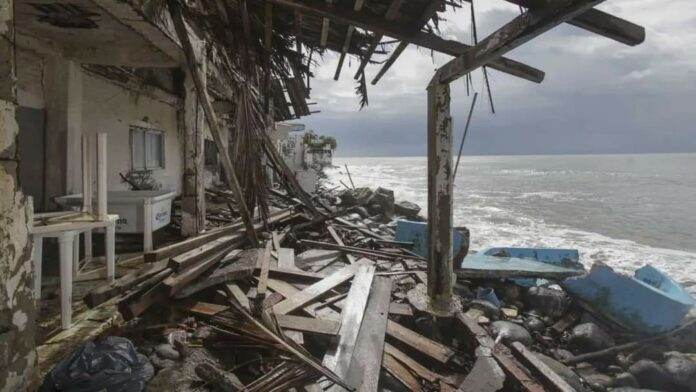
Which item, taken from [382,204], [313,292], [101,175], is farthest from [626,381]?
[382,204]

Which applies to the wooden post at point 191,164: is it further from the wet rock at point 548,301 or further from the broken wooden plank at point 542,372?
the wet rock at point 548,301

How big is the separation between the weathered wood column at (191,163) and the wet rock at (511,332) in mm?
4558

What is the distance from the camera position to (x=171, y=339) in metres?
3.03

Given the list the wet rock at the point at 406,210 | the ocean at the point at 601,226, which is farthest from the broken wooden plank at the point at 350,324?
the wet rock at the point at 406,210

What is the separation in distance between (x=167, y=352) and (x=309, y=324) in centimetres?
114

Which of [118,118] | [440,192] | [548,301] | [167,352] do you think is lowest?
[548,301]

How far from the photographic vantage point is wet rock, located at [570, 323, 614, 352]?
4812mm

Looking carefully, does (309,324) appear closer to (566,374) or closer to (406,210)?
(566,374)

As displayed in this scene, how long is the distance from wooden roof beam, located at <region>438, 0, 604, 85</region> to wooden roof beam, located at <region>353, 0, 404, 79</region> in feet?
2.53

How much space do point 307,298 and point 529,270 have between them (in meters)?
4.27

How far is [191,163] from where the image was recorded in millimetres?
5660

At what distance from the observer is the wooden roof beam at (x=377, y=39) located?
3.16 meters

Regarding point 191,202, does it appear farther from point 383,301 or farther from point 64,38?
point 383,301

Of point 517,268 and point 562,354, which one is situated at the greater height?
point 517,268
